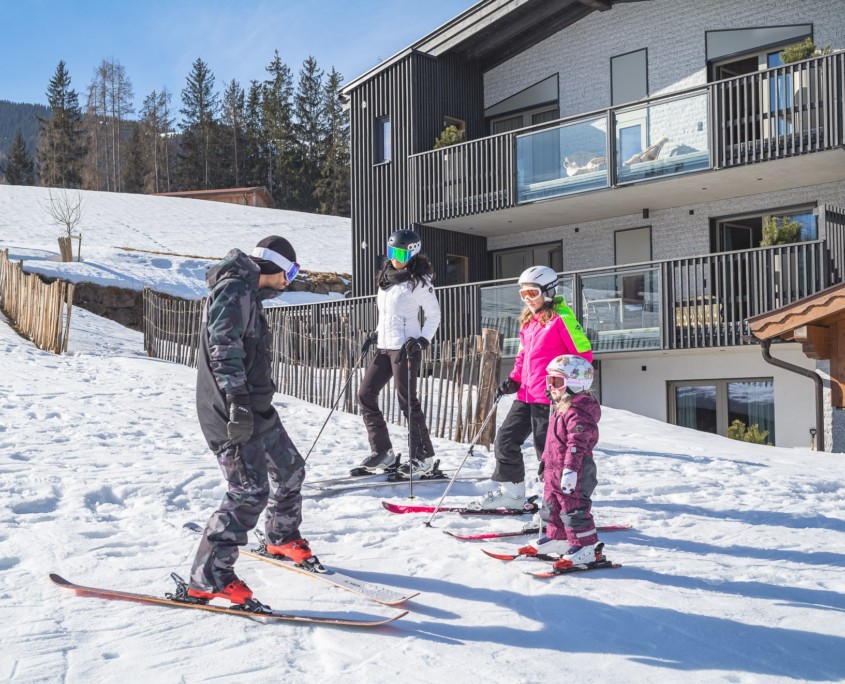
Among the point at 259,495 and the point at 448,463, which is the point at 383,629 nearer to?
the point at 259,495

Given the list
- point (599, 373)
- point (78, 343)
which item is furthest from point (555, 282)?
point (78, 343)

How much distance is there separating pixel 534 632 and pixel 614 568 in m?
1.16

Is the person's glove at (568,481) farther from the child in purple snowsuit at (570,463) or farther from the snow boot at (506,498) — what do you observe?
the snow boot at (506,498)

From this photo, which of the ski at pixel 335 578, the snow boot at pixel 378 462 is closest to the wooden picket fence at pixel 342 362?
the snow boot at pixel 378 462

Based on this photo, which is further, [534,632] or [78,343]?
[78,343]

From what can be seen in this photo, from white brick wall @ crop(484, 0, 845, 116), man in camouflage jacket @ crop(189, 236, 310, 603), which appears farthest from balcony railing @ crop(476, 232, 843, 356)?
man in camouflage jacket @ crop(189, 236, 310, 603)

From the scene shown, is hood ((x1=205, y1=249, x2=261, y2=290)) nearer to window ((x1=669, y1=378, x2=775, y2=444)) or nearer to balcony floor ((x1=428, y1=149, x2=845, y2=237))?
balcony floor ((x1=428, y1=149, x2=845, y2=237))

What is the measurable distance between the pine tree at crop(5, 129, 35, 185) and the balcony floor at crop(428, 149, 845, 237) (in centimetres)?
5610

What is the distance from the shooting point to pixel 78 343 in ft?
51.6

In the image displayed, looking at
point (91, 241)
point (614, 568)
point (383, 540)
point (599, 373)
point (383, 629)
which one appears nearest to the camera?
point (383, 629)

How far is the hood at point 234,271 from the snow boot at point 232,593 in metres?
1.31

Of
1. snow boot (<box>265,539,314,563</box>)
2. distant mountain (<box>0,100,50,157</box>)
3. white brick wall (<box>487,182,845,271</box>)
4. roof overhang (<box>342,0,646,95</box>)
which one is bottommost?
snow boot (<box>265,539,314,563</box>)

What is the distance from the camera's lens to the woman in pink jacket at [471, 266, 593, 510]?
5.29m

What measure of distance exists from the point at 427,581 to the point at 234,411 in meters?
1.41
